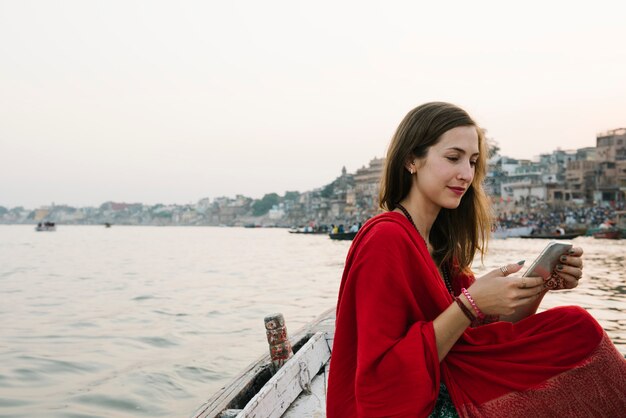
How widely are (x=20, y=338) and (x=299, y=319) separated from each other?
571 cm

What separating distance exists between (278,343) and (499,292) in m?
3.37

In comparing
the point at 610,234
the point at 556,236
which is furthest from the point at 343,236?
the point at 610,234

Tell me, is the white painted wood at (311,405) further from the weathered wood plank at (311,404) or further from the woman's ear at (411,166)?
the woman's ear at (411,166)

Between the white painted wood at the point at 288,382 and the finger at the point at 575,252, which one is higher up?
the finger at the point at 575,252

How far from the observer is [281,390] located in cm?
403

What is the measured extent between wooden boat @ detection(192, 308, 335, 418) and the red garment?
152 cm

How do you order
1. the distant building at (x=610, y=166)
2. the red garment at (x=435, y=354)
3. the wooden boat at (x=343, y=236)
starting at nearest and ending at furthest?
the red garment at (x=435, y=354)
the wooden boat at (x=343, y=236)
the distant building at (x=610, y=166)

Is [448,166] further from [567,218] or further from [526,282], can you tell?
[567,218]

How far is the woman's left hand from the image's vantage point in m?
2.24

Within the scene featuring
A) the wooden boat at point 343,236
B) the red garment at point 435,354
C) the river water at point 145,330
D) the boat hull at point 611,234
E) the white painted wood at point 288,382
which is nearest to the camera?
the red garment at point 435,354

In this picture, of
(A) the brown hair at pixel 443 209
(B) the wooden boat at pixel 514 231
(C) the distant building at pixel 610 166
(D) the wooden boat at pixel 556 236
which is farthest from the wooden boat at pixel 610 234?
(A) the brown hair at pixel 443 209

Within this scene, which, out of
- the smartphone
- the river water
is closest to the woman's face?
the smartphone

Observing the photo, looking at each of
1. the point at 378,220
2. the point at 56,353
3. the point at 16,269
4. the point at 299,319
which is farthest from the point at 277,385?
the point at 16,269

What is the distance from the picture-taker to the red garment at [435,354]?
6.48ft
